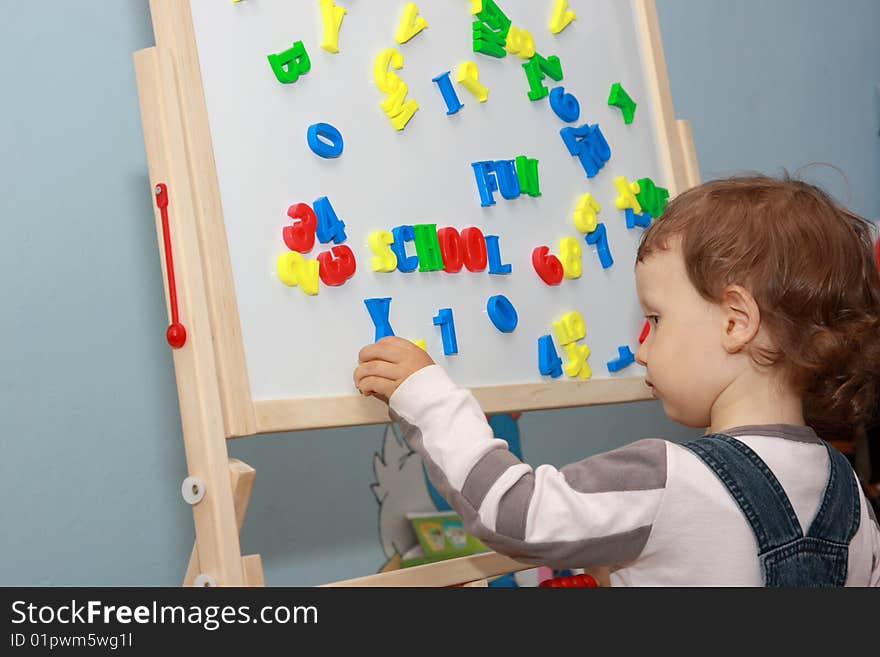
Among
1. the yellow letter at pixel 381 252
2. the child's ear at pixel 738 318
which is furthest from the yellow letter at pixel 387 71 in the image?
the child's ear at pixel 738 318

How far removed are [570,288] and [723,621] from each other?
423 millimetres

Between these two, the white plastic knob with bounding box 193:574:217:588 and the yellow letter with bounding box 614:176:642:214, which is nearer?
the white plastic knob with bounding box 193:574:217:588

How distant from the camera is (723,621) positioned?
0.77m

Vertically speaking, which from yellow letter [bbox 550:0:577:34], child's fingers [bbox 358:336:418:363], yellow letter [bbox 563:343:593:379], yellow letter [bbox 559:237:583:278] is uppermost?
yellow letter [bbox 550:0:577:34]

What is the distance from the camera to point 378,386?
2.79 ft

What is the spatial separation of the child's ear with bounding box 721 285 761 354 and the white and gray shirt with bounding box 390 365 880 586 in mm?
102

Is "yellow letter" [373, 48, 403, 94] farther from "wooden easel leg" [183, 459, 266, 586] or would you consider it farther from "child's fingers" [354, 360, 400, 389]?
"wooden easel leg" [183, 459, 266, 586]

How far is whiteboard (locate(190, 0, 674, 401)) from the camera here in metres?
0.83

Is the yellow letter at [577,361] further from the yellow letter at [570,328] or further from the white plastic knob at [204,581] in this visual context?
the white plastic knob at [204,581]

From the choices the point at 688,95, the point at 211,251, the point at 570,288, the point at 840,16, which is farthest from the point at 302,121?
the point at 840,16

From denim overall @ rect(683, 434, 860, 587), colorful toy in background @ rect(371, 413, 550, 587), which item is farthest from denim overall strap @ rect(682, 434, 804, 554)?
colorful toy in background @ rect(371, 413, 550, 587)

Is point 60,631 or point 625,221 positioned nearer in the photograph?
point 60,631

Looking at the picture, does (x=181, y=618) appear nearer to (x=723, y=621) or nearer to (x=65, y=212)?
(x=723, y=621)

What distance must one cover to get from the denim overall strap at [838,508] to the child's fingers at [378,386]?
1.17 ft
